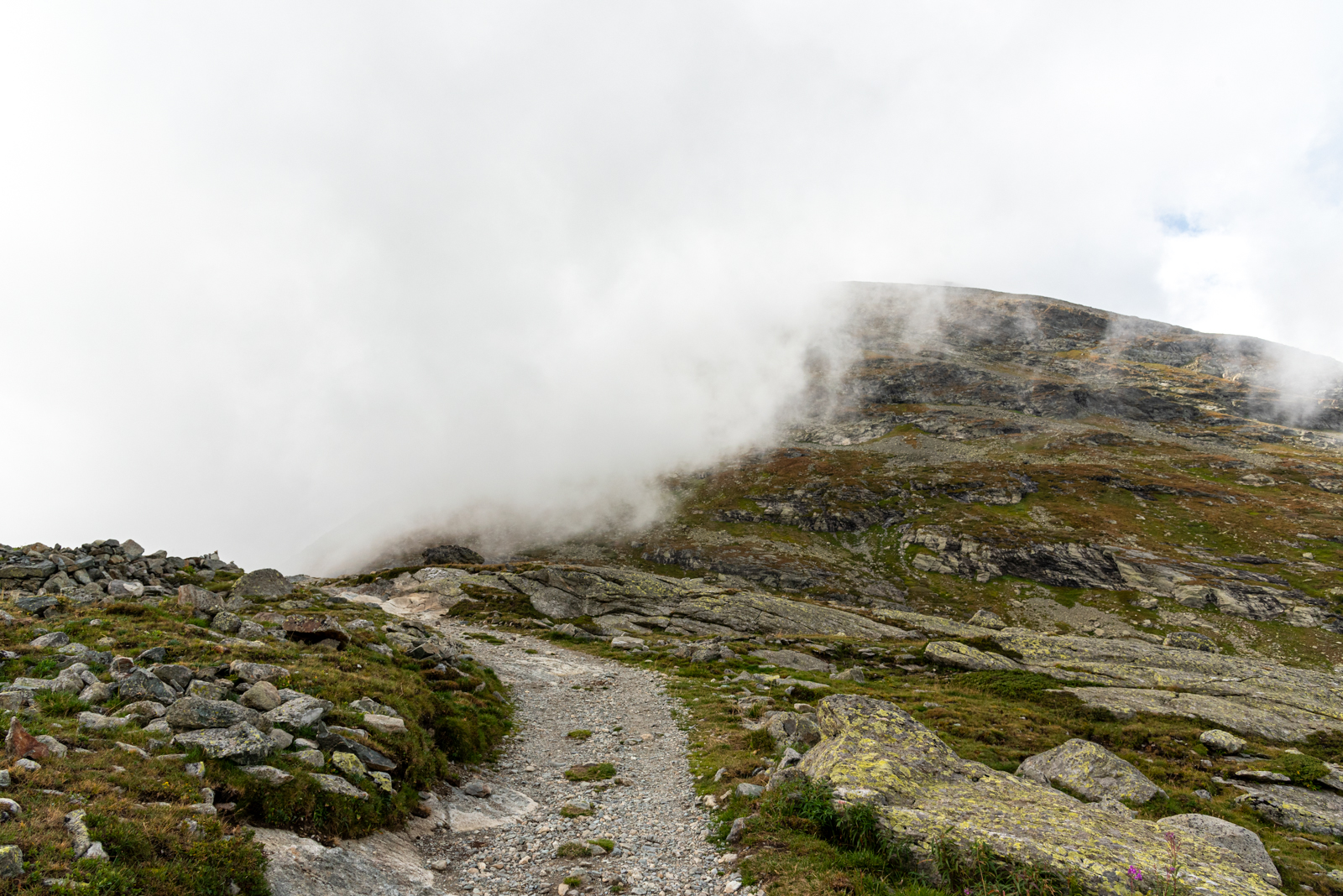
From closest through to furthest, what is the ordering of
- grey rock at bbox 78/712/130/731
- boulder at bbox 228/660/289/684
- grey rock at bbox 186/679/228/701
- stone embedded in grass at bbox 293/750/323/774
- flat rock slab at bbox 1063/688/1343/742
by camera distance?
grey rock at bbox 78/712/130/731 → stone embedded in grass at bbox 293/750/323/774 → grey rock at bbox 186/679/228/701 → boulder at bbox 228/660/289/684 → flat rock slab at bbox 1063/688/1343/742

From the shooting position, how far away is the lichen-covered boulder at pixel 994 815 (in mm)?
11711

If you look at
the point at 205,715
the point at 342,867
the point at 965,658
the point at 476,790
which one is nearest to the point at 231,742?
the point at 205,715

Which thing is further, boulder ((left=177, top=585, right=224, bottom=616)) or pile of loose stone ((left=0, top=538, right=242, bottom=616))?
pile of loose stone ((left=0, top=538, right=242, bottom=616))

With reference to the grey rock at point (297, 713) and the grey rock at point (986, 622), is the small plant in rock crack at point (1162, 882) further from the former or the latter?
the grey rock at point (986, 622)

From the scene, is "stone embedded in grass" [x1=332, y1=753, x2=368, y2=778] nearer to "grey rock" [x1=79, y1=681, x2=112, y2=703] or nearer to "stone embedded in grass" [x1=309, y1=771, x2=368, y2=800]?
"stone embedded in grass" [x1=309, y1=771, x2=368, y2=800]

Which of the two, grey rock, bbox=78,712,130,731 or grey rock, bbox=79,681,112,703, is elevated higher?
grey rock, bbox=78,712,130,731

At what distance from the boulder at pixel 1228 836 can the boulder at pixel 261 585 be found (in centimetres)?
6011

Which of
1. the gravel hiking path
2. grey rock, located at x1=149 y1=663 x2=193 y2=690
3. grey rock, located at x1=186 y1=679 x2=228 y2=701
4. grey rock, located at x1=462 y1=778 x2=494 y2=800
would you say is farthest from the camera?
grey rock, located at x1=462 y1=778 x2=494 y2=800

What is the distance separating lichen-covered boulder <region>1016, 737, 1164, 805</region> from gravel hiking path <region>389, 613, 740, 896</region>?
15841mm

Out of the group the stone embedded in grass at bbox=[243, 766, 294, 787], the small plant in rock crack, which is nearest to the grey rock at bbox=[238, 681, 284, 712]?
the stone embedded in grass at bbox=[243, 766, 294, 787]

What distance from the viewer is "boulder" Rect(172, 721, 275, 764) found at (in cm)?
1223

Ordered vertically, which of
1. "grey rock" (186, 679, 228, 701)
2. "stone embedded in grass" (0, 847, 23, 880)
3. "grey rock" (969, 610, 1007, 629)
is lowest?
"grey rock" (969, 610, 1007, 629)

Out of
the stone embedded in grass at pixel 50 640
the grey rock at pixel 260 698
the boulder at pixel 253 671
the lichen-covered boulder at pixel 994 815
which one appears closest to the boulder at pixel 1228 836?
the lichen-covered boulder at pixel 994 815

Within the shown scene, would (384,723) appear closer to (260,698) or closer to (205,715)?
(260,698)
